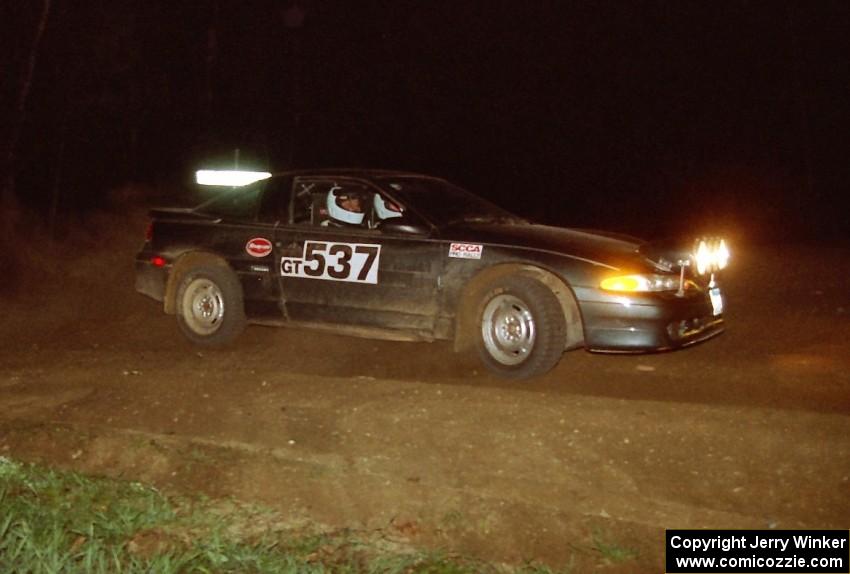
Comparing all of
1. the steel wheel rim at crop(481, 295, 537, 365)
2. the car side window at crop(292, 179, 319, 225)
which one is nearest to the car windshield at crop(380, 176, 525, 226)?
the car side window at crop(292, 179, 319, 225)

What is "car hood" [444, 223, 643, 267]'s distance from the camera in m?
6.50

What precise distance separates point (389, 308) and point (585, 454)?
2.41 meters

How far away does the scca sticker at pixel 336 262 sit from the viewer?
23.6 feet

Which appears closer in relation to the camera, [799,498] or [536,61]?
[799,498]

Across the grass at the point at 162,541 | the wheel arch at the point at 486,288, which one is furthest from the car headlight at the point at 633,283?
the grass at the point at 162,541

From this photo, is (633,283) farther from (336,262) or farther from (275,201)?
(275,201)

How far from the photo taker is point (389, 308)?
281 inches

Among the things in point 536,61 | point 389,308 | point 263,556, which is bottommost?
point 263,556

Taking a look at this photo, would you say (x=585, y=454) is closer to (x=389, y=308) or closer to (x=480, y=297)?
(x=480, y=297)

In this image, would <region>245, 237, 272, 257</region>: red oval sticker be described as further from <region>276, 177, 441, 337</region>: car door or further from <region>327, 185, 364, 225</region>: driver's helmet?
<region>327, 185, 364, 225</region>: driver's helmet

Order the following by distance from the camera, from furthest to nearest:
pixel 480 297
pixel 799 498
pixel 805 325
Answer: pixel 805 325, pixel 480 297, pixel 799 498

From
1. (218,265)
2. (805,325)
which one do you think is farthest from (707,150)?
(218,265)

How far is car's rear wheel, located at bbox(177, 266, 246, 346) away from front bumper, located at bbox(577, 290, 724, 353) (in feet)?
9.66

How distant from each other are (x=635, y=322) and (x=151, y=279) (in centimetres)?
423
